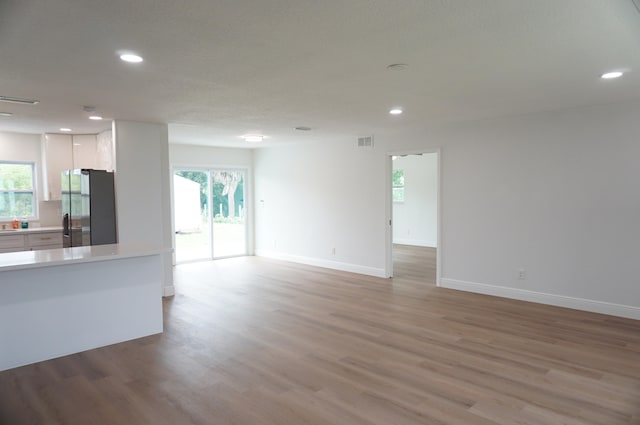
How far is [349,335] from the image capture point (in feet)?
14.0

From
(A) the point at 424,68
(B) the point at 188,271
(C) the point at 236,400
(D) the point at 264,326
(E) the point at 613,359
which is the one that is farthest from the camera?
(B) the point at 188,271

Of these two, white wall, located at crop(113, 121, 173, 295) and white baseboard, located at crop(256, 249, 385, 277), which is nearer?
white wall, located at crop(113, 121, 173, 295)

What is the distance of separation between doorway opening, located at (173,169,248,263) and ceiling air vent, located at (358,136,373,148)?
3468 mm

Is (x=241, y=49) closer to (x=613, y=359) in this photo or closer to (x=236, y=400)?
(x=236, y=400)

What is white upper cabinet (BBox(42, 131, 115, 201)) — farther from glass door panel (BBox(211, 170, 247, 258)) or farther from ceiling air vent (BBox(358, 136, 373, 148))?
ceiling air vent (BBox(358, 136, 373, 148))

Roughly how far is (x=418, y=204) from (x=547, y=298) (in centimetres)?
600

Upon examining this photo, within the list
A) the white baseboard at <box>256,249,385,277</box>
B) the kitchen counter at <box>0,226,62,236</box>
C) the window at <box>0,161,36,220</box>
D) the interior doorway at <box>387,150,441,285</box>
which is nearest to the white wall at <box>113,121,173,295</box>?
the kitchen counter at <box>0,226,62,236</box>

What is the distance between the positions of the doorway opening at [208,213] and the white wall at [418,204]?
4.52 meters

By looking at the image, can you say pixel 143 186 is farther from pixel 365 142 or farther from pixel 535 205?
pixel 535 205

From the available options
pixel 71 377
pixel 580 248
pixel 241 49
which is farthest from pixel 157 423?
pixel 580 248

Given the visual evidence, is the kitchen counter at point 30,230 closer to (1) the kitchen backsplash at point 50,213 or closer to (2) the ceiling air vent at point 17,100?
(1) the kitchen backsplash at point 50,213

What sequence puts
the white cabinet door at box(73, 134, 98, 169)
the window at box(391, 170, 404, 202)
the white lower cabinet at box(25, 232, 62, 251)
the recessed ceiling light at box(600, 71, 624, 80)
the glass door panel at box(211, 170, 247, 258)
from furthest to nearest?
the window at box(391, 170, 404, 202) → the glass door panel at box(211, 170, 247, 258) → the white cabinet door at box(73, 134, 98, 169) → the white lower cabinet at box(25, 232, 62, 251) → the recessed ceiling light at box(600, 71, 624, 80)

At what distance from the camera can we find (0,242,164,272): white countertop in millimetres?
3484

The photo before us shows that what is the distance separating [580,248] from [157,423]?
5.01 m
